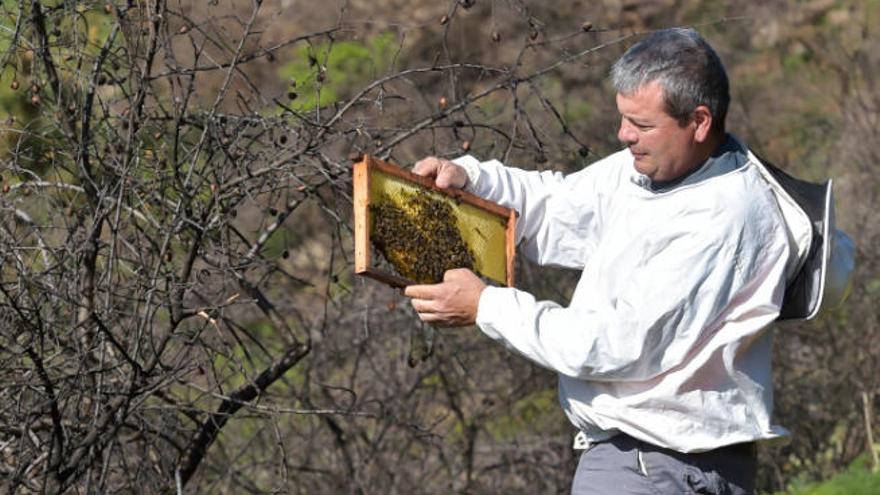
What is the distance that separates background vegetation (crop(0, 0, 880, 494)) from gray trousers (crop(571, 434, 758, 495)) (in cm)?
107

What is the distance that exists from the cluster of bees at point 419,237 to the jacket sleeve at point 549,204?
21 centimetres

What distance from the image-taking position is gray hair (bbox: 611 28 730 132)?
413 centimetres

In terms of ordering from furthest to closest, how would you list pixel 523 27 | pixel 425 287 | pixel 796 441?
pixel 523 27
pixel 796 441
pixel 425 287

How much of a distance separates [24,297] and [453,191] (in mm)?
1392

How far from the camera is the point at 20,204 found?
5500mm

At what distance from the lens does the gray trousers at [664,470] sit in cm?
420

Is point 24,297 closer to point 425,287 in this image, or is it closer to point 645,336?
point 425,287

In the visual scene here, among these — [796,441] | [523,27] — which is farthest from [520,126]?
[523,27]

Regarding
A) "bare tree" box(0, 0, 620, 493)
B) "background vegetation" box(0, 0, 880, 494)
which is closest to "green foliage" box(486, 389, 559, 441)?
"background vegetation" box(0, 0, 880, 494)

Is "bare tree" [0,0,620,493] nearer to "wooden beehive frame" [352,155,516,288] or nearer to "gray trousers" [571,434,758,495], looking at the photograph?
"wooden beehive frame" [352,155,516,288]

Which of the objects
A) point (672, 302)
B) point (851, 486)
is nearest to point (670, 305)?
point (672, 302)

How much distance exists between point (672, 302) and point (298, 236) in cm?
470

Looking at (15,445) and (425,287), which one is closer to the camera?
(425,287)

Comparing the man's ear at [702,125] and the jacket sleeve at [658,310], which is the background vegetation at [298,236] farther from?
the man's ear at [702,125]
